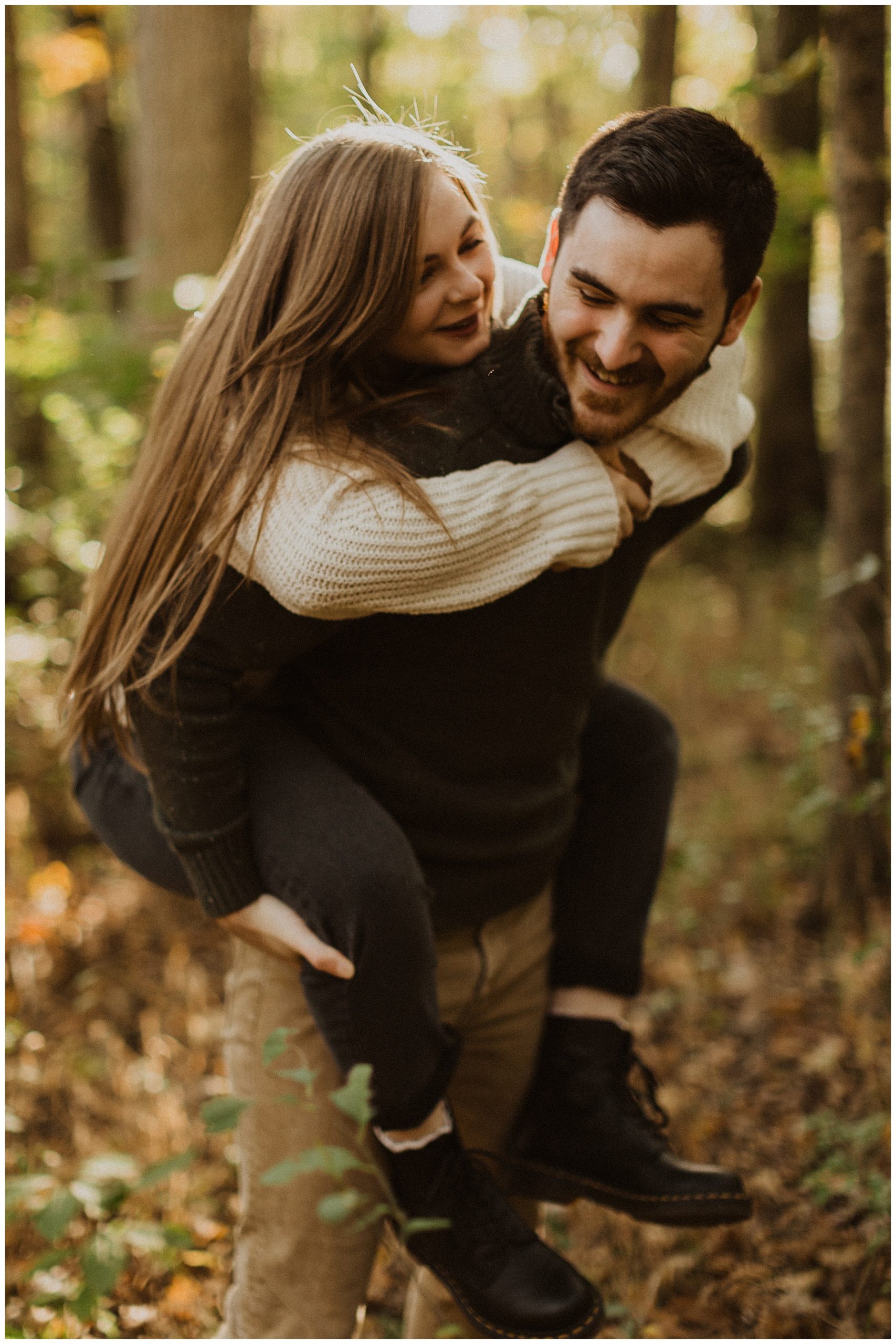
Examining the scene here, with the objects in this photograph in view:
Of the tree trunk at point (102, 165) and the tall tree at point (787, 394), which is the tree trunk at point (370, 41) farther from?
the tall tree at point (787, 394)

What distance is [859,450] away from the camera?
10.7 feet

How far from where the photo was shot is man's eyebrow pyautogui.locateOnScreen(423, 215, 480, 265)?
173 cm

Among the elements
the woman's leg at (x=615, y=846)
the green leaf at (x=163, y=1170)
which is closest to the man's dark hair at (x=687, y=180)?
the woman's leg at (x=615, y=846)

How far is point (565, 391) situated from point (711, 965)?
8.63 ft

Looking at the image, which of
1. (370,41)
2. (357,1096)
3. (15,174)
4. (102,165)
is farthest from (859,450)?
(370,41)

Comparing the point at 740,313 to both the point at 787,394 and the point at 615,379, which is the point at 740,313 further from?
the point at 787,394

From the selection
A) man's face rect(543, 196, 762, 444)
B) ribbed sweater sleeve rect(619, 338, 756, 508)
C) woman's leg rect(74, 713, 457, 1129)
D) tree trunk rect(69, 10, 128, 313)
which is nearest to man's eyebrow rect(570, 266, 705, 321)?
man's face rect(543, 196, 762, 444)

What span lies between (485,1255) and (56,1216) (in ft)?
2.25

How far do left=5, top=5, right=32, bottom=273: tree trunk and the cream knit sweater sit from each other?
4151 mm

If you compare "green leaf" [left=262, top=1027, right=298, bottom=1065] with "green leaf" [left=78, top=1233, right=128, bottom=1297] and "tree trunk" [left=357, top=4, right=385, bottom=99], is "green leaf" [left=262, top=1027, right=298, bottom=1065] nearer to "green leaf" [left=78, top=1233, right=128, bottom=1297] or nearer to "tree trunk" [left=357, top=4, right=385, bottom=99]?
"green leaf" [left=78, top=1233, right=128, bottom=1297]

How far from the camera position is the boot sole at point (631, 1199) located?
1.83 meters

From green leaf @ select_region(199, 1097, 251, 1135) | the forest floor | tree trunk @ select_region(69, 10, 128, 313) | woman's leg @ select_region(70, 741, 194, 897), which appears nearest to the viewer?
green leaf @ select_region(199, 1097, 251, 1135)

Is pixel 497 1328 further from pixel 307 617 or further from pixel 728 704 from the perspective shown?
pixel 728 704

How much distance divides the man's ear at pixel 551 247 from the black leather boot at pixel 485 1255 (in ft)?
4.79
